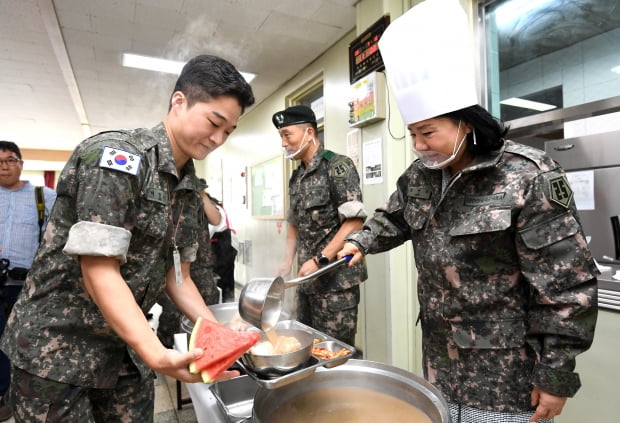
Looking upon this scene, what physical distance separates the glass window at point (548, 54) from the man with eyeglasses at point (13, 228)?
126 inches

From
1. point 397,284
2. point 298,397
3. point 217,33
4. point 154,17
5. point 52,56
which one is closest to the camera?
point 298,397

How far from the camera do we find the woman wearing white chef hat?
3.10ft

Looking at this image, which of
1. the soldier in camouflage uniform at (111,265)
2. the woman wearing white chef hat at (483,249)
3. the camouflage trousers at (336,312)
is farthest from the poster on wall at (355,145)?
the soldier in camouflage uniform at (111,265)

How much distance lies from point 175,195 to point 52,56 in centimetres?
379

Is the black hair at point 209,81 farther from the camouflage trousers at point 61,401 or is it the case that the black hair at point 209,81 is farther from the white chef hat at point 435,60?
the camouflage trousers at point 61,401

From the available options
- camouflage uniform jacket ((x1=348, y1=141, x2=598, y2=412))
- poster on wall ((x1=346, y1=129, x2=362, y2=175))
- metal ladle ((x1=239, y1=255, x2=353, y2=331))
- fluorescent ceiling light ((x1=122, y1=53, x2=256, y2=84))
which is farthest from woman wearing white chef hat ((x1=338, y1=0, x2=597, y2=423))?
fluorescent ceiling light ((x1=122, y1=53, x2=256, y2=84))

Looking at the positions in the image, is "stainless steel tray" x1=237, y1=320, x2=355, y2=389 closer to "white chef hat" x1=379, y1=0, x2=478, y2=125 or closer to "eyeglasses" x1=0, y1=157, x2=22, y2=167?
"white chef hat" x1=379, y1=0, x2=478, y2=125

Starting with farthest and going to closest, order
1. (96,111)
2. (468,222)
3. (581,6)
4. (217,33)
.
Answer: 1. (96,111)
2. (217,33)
3. (581,6)
4. (468,222)

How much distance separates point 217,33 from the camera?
3.13m

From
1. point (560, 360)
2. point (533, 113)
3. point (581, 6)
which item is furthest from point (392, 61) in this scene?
point (581, 6)

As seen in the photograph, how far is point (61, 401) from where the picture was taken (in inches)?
37.3

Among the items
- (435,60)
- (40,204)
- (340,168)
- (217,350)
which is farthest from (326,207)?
(40,204)

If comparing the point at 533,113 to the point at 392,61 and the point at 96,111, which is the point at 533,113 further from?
the point at 96,111

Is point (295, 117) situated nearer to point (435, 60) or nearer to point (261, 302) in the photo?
point (435, 60)
